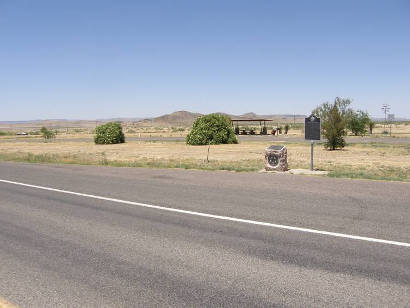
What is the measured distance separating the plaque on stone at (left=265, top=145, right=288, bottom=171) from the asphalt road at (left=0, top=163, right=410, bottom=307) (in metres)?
4.49

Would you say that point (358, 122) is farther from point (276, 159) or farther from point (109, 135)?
point (276, 159)

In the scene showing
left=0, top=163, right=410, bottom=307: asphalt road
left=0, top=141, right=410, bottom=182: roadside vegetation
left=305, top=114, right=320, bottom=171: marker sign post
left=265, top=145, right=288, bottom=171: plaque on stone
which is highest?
left=305, top=114, right=320, bottom=171: marker sign post

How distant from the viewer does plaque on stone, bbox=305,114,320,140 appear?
15.3 metres

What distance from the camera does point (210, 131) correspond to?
4500cm

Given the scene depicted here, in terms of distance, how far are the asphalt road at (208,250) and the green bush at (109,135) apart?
38100 millimetres

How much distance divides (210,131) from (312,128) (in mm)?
29882

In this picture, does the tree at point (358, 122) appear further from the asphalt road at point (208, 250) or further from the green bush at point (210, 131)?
the asphalt road at point (208, 250)

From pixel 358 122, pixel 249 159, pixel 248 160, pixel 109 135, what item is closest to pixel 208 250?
pixel 248 160

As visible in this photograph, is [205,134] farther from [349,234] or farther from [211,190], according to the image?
[349,234]

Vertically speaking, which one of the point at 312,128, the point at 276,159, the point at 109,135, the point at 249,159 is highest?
the point at 312,128

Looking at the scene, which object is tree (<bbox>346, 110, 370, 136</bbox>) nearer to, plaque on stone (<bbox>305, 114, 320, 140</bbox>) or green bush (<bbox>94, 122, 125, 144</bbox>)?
green bush (<bbox>94, 122, 125, 144</bbox>)

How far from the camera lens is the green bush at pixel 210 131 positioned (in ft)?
146

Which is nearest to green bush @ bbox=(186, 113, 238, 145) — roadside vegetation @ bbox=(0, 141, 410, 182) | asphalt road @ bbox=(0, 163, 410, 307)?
roadside vegetation @ bbox=(0, 141, 410, 182)

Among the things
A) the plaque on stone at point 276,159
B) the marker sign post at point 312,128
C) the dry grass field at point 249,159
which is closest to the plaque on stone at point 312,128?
the marker sign post at point 312,128
